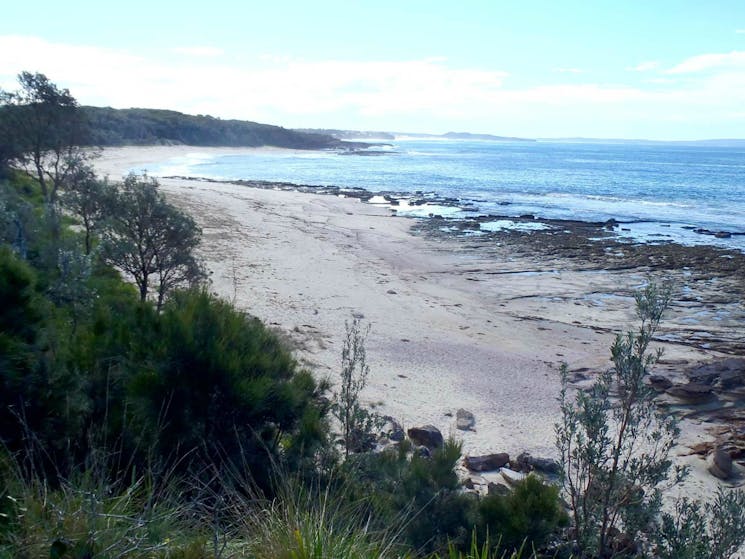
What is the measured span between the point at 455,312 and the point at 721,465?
852 cm

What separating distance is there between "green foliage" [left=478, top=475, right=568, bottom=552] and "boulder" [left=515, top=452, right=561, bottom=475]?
2436 millimetres

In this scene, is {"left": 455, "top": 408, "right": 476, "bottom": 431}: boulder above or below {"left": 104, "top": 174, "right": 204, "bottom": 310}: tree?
below

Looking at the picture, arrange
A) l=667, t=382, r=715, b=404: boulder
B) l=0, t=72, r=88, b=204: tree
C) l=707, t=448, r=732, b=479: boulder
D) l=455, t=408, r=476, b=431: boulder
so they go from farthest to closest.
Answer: l=0, t=72, r=88, b=204: tree, l=667, t=382, r=715, b=404: boulder, l=455, t=408, r=476, b=431: boulder, l=707, t=448, r=732, b=479: boulder

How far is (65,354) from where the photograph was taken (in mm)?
5355

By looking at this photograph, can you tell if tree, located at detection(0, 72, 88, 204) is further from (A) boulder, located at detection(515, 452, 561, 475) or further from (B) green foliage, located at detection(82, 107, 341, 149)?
(B) green foliage, located at detection(82, 107, 341, 149)

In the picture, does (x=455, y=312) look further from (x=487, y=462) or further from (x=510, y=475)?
(x=510, y=475)

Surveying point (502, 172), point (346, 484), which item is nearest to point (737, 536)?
point (346, 484)

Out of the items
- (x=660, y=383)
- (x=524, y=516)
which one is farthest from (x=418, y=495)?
(x=660, y=383)

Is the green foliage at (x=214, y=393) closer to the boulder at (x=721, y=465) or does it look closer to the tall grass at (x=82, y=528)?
the tall grass at (x=82, y=528)

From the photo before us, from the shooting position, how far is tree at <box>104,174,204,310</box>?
1134 centimetres

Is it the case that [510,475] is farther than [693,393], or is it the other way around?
[693,393]

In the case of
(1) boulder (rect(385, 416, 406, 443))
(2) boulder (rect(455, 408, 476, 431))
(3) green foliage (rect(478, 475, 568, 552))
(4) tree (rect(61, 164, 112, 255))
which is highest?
(4) tree (rect(61, 164, 112, 255))

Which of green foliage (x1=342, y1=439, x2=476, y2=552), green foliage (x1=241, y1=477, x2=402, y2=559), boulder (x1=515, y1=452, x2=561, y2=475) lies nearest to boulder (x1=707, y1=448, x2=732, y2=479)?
boulder (x1=515, y1=452, x2=561, y2=475)

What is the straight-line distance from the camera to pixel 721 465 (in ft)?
26.8
